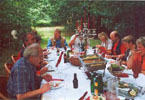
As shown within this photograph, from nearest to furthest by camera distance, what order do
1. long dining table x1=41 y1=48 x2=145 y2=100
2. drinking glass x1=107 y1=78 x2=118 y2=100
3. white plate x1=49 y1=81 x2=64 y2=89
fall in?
1. drinking glass x1=107 y1=78 x2=118 y2=100
2. long dining table x1=41 y1=48 x2=145 y2=100
3. white plate x1=49 y1=81 x2=64 y2=89

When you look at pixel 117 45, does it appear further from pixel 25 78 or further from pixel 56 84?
pixel 25 78

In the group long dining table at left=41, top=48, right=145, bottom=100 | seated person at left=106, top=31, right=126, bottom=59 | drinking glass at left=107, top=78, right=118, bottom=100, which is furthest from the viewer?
seated person at left=106, top=31, right=126, bottom=59

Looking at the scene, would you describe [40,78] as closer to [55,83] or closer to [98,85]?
[55,83]

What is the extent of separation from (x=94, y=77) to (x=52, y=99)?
46 centimetres

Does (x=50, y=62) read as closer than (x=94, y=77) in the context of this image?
No

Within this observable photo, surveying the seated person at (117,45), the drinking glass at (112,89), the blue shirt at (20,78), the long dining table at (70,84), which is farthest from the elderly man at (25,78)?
→ the seated person at (117,45)

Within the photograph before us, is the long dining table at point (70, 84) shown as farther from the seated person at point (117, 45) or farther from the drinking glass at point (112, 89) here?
the seated person at point (117, 45)

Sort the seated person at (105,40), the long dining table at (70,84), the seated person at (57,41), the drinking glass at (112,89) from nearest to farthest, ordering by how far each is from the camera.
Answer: the drinking glass at (112,89) → the long dining table at (70,84) → the seated person at (105,40) → the seated person at (57,41)

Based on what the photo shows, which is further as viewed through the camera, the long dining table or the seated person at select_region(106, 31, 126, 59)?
the seated person at select_region(106, 31, 126, 59)

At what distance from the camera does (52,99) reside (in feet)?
5.19

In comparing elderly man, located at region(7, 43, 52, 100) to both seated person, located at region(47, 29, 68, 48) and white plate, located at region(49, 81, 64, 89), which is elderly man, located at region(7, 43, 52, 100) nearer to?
white plate, located at region(49, 81, 64, 89)

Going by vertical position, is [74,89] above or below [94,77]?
below

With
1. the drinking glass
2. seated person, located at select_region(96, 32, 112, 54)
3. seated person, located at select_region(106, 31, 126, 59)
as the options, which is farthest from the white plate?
seated person, located at select_region(96, 32, 112, 54)

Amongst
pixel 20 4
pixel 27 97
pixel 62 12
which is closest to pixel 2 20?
pixel 20 4
